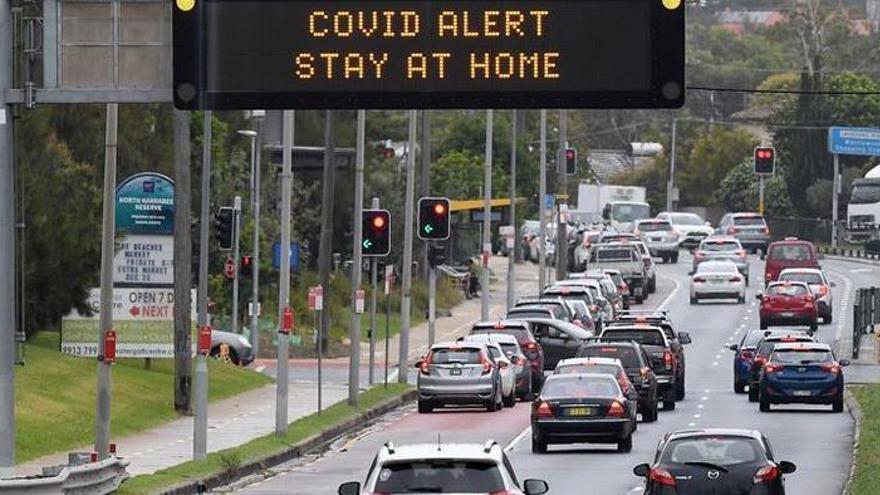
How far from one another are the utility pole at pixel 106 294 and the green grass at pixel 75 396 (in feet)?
14.7

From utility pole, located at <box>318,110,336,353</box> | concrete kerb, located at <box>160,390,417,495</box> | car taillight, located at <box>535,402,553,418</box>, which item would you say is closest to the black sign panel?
concrete kerb, located at <box>160,390,417,495</box>

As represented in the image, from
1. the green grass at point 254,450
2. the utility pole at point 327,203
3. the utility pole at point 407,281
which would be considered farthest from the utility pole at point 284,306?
the utility pole at point 327,203

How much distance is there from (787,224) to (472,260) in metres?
37.2

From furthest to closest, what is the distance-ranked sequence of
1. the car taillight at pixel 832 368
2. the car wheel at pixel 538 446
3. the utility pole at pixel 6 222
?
1. the car taillight at pixel 832 368
2. the car wheel at pixel 538 446
3. the utility pole at pixel 6 222

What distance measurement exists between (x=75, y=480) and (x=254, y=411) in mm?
25251

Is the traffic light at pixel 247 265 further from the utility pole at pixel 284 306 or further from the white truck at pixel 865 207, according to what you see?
the white truck at pixel 865 207

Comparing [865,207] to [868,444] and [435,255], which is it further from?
[868,444]

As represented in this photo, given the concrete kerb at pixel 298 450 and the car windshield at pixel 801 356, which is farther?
the car windshield at pixel 801 356

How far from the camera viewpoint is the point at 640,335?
54219mm

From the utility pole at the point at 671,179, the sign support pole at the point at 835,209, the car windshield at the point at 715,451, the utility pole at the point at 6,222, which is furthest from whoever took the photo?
the utility pole at the point at 671,179

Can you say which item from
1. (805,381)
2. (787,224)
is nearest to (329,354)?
(805,381)

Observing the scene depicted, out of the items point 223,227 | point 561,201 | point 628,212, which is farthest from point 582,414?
point 628,212

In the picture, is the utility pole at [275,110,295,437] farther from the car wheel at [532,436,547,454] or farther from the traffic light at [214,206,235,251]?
the traffic light at [214,206,235,251]

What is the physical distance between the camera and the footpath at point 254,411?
41.2 metres
